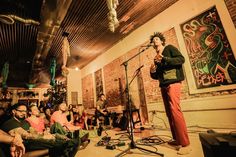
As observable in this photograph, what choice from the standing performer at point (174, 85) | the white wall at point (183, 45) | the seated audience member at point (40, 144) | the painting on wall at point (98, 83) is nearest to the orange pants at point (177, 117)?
the standing performer at point (174, 85)

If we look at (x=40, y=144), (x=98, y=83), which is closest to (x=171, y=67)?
(x=40, y=144)

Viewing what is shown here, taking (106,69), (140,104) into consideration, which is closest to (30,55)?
(106,69)

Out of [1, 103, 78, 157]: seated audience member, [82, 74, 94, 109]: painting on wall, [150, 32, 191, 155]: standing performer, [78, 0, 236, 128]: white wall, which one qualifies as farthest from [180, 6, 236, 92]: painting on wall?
[82, 74, 94, 109]: painting on wall

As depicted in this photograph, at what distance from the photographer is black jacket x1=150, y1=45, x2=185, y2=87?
2.01m

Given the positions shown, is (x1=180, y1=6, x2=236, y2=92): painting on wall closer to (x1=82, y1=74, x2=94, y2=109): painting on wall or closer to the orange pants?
the orange pants

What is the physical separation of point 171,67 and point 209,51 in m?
1.82

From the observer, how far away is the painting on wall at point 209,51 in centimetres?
295

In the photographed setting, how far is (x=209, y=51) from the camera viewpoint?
322 cm

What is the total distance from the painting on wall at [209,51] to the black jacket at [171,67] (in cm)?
161

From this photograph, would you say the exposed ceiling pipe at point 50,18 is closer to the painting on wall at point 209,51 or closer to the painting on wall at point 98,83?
the painting on wall at point 98,83

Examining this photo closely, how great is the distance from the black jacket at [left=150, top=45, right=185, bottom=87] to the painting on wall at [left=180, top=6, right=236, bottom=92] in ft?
5.27

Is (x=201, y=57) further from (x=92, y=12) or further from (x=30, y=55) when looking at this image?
(x=30, y=55)

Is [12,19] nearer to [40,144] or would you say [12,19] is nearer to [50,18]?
A: [50,18]

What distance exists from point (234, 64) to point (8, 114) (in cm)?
442
